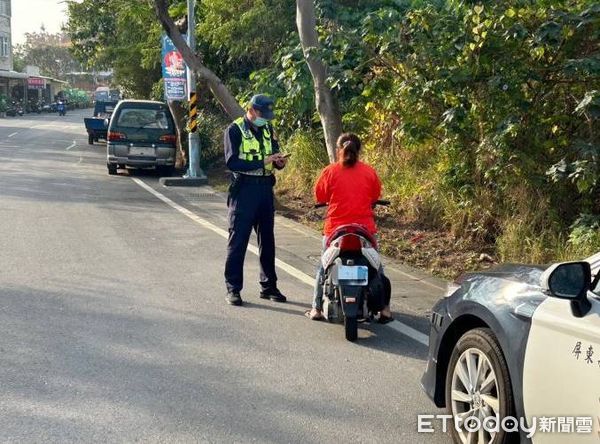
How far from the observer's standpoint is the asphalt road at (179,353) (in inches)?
179

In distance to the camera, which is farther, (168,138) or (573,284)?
(168,138)

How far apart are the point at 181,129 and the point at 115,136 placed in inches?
147

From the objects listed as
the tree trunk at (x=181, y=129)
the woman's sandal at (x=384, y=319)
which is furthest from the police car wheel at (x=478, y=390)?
the tree trunk at (x=181, y=129)

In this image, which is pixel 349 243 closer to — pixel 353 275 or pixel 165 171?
pixel 353 275

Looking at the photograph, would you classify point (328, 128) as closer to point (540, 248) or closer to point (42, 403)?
point (540, 248)

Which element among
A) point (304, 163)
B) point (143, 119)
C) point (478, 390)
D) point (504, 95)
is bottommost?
point (478, 390)

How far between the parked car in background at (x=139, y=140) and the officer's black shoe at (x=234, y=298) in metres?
12.5

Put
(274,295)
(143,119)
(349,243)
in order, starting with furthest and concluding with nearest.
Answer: (143,119) → (274,295) → (349,243)

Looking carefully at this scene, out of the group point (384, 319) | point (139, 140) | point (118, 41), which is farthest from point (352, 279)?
point (118, 41)

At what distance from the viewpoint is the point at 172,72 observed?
20.1m

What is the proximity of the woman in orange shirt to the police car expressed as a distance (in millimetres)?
2171

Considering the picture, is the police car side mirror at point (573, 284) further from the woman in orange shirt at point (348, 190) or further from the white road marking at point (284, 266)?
the woman in orange shirt at point (348, 190)

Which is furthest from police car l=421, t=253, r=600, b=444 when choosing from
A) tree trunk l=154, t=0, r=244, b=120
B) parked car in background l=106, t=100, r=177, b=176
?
parked car in background l=106, t=100, r=177, b=176

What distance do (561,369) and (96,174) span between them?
17569mm
